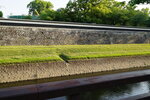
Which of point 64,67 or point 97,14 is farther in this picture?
point 97,14

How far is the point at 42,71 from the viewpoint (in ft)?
32.9

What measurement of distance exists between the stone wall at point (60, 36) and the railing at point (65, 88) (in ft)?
43.2

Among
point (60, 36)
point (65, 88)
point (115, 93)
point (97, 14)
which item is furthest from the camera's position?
point (97, 14)

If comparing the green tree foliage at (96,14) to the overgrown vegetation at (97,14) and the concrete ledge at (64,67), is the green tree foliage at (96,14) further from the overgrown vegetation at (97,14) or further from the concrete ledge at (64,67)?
the concrete ledge at (64,67)

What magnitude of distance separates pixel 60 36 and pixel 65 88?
15.2 metres

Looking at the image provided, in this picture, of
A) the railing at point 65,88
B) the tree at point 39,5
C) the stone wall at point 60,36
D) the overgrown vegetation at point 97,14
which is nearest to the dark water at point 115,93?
the railing at point 65,88

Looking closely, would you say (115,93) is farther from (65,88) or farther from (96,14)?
(96,14)

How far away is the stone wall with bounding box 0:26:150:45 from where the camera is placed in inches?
536

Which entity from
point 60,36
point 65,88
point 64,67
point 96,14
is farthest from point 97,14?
point 65,88

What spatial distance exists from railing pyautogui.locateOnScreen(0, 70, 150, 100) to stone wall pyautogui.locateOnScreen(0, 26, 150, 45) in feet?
43.2

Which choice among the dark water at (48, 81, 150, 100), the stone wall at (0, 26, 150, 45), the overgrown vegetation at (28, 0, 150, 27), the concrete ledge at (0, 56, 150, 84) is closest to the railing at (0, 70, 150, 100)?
the dark water at (48, 81, 150, 100)

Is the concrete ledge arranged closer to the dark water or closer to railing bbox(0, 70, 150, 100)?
the dark water

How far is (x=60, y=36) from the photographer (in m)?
16.2

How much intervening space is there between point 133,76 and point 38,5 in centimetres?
5894
